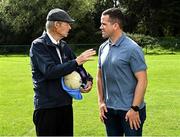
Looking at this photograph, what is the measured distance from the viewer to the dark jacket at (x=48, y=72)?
5680mm

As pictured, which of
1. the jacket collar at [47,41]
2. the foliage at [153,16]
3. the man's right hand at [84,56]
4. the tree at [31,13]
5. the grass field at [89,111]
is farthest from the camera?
the foliage at [153,16]

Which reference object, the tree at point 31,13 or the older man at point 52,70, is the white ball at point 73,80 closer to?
the older man at point 52,70

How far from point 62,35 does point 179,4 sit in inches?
2275

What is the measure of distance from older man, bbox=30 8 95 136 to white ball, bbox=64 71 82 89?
102 millimetres

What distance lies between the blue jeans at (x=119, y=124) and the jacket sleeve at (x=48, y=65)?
2.53 feet

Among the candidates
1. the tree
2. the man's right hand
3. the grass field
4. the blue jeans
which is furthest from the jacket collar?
the tree

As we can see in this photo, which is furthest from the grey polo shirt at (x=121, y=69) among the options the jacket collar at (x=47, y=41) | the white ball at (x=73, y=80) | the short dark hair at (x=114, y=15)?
the jacket collar at (x=47, y=41)

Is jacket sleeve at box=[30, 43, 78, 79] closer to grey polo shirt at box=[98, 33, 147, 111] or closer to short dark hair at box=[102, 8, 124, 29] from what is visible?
grey polo shirt at box=[98, 33, 147, 111]

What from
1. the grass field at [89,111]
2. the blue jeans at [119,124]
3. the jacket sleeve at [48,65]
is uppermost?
the jacket sleeve at [48,65]

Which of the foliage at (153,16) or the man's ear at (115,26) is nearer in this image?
the man's ear at (115,26)

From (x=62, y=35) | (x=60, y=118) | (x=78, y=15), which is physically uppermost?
(x=62, y=35)

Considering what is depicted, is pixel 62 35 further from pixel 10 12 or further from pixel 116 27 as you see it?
pixel 10 12

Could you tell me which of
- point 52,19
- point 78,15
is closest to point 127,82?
point 52,19

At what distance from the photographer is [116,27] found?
18.9 feet
